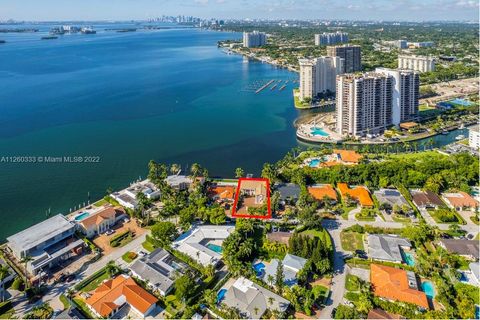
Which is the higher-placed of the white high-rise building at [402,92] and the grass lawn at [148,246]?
the white high-rise building at [402,92]

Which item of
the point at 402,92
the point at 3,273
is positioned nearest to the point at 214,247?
the point at 3,273

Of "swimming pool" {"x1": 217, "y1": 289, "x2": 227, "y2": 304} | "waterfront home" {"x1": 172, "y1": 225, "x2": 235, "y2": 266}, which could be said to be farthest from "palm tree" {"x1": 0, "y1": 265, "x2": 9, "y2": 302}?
"swimming pool" {"x1": 217, "y1": 289, "x2": 227, "y2": 304}

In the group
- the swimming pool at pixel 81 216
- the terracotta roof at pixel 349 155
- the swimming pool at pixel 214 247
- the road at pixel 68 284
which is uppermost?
the terracotta roof at pixel 349 155

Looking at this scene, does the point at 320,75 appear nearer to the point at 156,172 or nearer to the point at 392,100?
the point at 392,100

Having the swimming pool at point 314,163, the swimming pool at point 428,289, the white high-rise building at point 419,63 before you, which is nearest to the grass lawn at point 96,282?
the swimming pool at point 428,289

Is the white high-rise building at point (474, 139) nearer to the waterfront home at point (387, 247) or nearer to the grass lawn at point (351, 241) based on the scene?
the waterfront home at point (387, 247)

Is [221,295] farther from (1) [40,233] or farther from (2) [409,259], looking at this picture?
(1) [40,233]

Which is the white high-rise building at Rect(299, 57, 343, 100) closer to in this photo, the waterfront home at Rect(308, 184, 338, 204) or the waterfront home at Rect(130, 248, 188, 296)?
the waterfront home at Rect(308, 184, 338, 204)

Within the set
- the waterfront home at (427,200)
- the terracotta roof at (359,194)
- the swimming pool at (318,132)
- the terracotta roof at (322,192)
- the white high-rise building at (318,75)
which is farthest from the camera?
the white high-rise building at (318,75)

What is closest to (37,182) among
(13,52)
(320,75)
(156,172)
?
(156,172)
